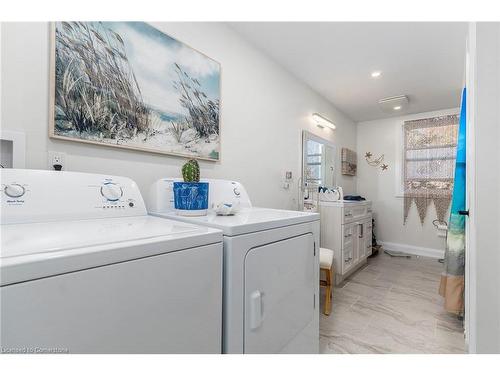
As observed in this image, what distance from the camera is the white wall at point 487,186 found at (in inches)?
38.5

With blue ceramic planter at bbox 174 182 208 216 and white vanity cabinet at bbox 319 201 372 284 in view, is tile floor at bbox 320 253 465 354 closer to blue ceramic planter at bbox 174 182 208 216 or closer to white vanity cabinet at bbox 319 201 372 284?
white vanity cabinet at bbox 319 201 372 284

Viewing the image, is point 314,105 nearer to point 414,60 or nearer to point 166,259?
point 414,60

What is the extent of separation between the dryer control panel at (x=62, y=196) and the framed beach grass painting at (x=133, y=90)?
275mm

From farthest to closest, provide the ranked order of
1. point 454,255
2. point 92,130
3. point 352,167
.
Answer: point 352,167 → point 454,255 → point 92,130

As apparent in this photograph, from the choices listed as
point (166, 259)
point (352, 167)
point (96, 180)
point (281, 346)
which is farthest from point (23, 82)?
point (352, 167)

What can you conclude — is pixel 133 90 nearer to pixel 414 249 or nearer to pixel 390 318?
pixel 390 318

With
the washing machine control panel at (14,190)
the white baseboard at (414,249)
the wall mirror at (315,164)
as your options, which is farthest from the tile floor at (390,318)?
the washing machine control panel at (14,190)

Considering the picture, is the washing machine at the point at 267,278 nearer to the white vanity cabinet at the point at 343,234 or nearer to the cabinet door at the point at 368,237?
the white vanity cabinet at the point at 343,234

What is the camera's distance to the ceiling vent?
3.34m

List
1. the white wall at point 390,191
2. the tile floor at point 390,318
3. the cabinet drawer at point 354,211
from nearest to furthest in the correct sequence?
A: the tile floor at point 390,318 → the cabinet drawer at point 354,211 → the white wall at point 390,191

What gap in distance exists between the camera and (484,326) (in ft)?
3.31

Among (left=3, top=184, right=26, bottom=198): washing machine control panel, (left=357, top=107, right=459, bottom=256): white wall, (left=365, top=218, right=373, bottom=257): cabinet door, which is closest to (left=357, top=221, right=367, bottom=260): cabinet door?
(left=365, top=218, right=373, bottom=257): cabinet door

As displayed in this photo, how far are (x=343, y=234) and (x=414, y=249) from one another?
225cm
